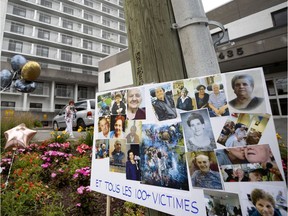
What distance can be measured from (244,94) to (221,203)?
489 mm

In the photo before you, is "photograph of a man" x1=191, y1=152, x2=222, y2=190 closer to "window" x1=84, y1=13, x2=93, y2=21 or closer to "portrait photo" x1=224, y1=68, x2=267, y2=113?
"portrait photo" x1=224, y1=68, x2=267, y2=113

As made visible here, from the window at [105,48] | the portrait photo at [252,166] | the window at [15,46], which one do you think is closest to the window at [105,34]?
the window at [105,48]

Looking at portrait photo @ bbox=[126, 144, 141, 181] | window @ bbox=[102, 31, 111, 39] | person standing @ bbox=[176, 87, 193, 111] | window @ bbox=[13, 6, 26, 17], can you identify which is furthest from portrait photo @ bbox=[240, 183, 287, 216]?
window @ bbox=[102, 31, 111, 39]

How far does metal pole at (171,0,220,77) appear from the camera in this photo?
0.95 meters

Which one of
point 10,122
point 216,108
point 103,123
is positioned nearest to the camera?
point 216,108

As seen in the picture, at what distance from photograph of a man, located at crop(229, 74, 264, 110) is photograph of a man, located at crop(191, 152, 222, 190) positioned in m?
0.28

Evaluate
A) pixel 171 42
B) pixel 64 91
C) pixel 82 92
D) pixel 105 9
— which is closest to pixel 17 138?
pixel 171 42

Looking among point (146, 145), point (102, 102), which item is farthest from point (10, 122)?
point (146, 145)

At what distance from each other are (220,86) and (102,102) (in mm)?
897

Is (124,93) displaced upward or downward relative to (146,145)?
upward

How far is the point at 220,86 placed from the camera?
85 cm

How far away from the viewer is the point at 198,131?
885 millimetres

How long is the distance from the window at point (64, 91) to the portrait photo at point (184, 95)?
34108 millimetres

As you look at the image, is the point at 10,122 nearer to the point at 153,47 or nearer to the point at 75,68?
the point at 153,47
